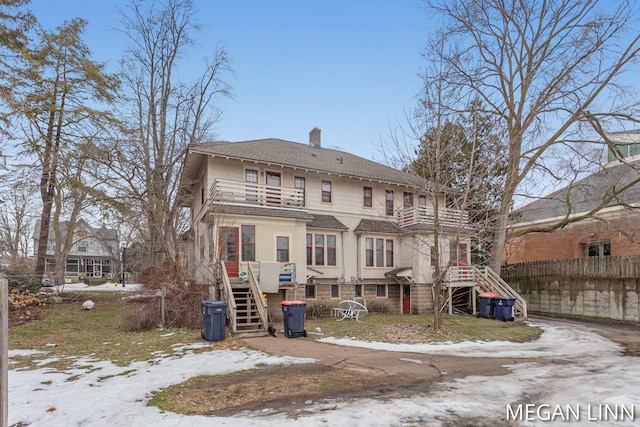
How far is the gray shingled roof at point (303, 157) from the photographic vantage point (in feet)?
60.3

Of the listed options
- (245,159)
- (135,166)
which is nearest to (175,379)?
(245,159)

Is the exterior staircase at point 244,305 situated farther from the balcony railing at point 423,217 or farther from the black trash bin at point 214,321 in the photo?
the balcony railing at point 423,217

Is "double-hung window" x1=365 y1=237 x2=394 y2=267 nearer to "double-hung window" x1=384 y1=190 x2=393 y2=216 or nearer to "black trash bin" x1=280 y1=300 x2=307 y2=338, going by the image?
"double-hung window" x1=384 y1=190 x2=393 y2=216

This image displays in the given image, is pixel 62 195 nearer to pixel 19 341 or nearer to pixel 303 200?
pixel 19 341

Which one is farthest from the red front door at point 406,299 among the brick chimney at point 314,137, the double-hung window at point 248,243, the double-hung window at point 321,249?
the brick chimney at point 314,137

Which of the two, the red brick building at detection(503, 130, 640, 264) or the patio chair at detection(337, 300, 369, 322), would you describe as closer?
the patio chair at detection(337, 300, 369, 322)

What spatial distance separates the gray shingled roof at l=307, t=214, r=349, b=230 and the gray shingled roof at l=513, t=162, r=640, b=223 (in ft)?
34.4

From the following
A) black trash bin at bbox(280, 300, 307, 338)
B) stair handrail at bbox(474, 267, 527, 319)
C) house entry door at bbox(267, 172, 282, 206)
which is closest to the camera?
black trash bin at bbox(280, 300, 307, 338)

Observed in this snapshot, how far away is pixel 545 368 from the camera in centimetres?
845

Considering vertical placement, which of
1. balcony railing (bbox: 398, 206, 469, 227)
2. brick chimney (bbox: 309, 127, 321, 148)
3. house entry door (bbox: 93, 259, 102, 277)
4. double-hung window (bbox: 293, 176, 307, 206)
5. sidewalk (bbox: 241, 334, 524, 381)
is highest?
brick chimney (bbox: 309, 127, 321, 148)

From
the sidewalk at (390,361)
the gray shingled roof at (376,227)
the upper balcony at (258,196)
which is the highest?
the upper balcony at (258,196)

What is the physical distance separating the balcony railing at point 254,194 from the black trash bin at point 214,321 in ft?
18.7

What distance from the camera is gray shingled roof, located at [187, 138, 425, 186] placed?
18.4 metres

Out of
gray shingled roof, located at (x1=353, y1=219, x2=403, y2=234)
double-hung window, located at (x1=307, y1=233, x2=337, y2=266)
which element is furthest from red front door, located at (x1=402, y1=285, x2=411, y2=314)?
double-hung window, located at (x1=307, y1=233, x2=337, y2=266)
